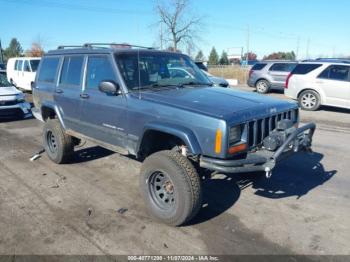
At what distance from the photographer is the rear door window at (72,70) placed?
5.39 m

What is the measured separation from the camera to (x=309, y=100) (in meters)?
12.6

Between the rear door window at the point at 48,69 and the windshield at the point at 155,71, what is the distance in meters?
1.97

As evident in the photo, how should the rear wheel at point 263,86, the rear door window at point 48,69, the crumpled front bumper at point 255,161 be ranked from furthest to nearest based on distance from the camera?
1. the rear wheel at point 263,86
2. the rear door window at point 48,69
3. the crumpled front bumper at point 255,161

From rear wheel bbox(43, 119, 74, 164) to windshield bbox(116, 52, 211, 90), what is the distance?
2036mm

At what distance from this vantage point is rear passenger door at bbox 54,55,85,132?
5.38 metres

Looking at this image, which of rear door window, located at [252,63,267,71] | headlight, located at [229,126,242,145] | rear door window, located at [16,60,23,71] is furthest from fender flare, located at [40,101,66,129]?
rear door window, located at [252,63,267,71]

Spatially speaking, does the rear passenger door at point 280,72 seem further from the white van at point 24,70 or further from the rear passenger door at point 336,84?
the white van at point 24,70

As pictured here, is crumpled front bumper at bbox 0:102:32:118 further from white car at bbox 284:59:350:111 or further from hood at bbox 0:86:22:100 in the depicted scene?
white car at bbox 284:59:350:111

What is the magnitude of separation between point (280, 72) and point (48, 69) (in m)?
14.0

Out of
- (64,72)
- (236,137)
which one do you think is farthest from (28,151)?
(236,137)

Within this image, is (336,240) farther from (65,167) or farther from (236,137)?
(65,167)

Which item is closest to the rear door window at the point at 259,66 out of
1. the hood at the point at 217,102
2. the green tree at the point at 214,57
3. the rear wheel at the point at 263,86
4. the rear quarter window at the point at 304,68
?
the rear wheel at the point at 263,86

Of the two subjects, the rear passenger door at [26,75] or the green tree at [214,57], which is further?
the green tree at [214,57]

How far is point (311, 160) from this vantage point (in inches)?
253
